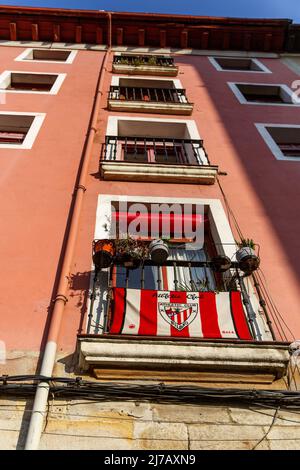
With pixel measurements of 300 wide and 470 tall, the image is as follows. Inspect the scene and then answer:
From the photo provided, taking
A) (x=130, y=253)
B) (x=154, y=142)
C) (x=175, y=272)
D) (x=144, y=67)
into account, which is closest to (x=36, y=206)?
(x=130, y=253)

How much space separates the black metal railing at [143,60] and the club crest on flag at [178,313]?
10922 mm

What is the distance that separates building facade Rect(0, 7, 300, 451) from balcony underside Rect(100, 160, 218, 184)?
0.09 feet

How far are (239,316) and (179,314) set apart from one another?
80 cm

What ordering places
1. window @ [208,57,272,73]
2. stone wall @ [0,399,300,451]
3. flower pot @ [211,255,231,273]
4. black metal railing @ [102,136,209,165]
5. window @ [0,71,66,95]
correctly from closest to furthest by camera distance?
1. stone wall @ [0,399,300,451]
2. flower pot @ [211,255,231,273]
3. black metal railing @ [102,136,209,165]
4. window @ [0,71,66,95]
5. window @ [208,57,272,73]

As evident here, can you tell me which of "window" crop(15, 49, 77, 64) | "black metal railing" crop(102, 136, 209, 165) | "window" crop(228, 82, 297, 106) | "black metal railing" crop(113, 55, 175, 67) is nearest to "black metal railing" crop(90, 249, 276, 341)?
"black metal railing" crop(102, 136, 209, 165)

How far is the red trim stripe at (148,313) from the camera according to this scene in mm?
5242

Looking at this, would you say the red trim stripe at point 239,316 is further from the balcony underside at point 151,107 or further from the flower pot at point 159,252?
the balcony underside at point 151,107

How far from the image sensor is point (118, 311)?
5500 mm

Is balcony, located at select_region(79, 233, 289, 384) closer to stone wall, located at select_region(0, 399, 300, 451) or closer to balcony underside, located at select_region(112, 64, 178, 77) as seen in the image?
stone wall, located at select_region(0, 399, 300, 451)

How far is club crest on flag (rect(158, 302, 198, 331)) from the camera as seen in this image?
535 centimetres

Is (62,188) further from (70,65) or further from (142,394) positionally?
(70,65)

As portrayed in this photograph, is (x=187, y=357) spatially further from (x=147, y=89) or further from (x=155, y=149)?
(x=147, y=89)

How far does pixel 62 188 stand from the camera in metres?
7.85
